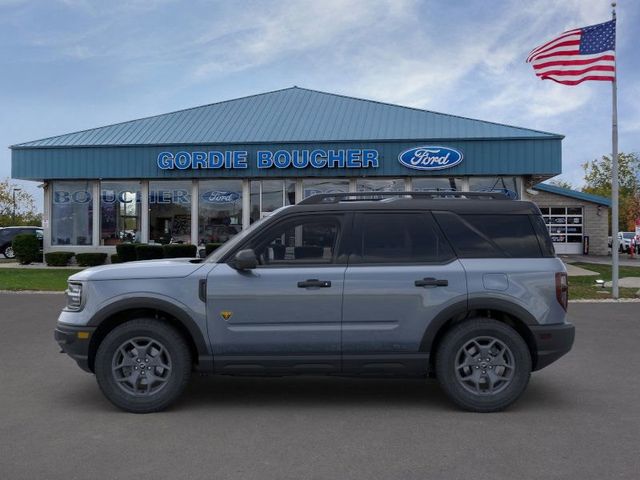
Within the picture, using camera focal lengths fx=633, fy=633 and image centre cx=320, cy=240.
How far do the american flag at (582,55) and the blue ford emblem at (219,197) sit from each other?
13916 mm

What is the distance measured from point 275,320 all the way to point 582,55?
12.5 meters

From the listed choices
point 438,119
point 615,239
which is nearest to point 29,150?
point 438,119

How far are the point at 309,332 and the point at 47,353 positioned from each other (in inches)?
177

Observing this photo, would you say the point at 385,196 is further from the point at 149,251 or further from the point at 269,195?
the point at 269,195

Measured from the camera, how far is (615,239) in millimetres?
15312

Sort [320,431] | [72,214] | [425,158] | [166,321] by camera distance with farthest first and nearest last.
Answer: [72,214] → [425,158] → [166,321] → [320,431]

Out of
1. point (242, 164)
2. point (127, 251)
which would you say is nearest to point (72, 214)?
point (127, 251)

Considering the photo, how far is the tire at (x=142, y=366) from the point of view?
17.9 ft

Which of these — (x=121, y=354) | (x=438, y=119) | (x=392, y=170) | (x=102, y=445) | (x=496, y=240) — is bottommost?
(x=102, y=445)

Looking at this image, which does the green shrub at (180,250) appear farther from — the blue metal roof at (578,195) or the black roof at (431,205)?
the blue metal roof at (578,195)

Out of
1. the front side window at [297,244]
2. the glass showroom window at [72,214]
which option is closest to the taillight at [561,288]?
the front side window at [297,244]

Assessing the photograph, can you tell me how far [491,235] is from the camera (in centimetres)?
567

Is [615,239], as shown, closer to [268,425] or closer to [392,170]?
[392,170]

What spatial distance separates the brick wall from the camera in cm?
3438
